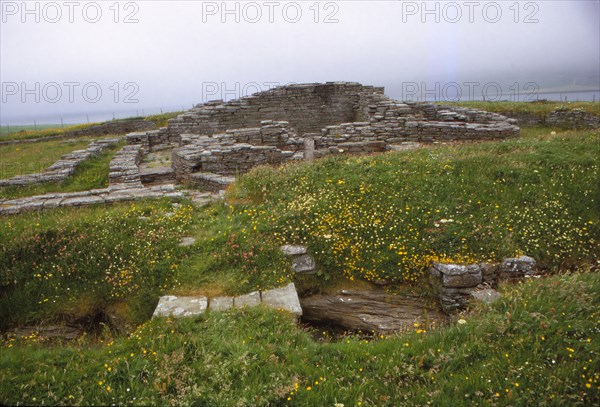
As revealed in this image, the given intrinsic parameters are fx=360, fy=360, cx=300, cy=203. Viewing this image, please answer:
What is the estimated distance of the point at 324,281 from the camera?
796cm

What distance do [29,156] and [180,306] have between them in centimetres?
2296

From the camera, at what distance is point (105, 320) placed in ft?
23.8

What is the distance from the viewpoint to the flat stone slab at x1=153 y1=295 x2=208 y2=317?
20.5 ft

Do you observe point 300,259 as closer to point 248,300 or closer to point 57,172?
point 248,300

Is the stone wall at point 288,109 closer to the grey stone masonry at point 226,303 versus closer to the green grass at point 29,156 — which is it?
the green grass at point 29,156

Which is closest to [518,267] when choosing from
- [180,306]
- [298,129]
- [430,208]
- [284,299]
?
[430,208]

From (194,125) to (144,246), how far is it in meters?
15.3

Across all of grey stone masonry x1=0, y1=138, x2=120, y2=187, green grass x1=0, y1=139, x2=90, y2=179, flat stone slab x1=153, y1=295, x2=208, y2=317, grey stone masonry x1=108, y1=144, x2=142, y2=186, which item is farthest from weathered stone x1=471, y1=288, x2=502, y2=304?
green grass x1=0, y1=139, x2=90, y2=179

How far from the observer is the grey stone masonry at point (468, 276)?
295 inches

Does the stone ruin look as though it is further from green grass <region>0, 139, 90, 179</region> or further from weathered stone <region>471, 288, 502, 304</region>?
weathered stone <region>471, 288, 502, 304</region>

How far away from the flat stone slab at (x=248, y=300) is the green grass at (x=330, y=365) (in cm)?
69

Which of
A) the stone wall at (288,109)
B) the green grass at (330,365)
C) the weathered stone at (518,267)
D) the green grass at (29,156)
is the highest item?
the stone wall at (288,109)

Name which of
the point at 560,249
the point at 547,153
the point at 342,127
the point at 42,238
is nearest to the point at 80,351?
the point at 42,238

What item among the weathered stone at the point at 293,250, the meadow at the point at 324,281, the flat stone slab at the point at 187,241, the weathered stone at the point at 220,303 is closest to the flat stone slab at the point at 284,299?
the meadow at the point at 324,281
